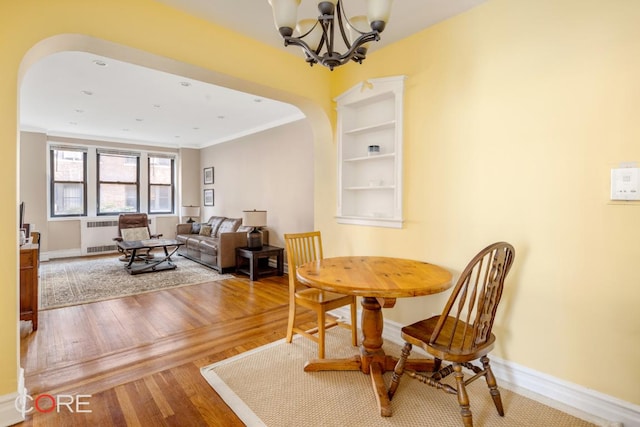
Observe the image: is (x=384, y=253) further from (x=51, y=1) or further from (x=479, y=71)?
(x=51, y=1)

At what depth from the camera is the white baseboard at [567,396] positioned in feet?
5.55

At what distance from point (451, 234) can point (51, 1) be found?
294 cm

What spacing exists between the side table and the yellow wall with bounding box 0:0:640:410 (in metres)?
2.80

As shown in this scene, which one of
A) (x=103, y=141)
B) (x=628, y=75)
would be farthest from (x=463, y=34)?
(x=103, y=141)

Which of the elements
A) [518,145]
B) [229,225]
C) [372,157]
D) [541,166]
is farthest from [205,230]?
[541,166]

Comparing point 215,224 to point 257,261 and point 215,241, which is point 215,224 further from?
point 257,261

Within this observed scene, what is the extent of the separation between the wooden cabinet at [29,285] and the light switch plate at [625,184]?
438 centimetres

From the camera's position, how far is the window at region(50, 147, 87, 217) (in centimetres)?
672

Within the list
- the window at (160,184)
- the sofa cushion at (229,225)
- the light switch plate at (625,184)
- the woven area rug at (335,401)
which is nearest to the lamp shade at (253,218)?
the sofa cushion at (229,225)

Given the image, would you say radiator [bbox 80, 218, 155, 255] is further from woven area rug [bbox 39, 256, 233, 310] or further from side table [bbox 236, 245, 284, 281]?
side table [bbox 236, 245, 284, 281]

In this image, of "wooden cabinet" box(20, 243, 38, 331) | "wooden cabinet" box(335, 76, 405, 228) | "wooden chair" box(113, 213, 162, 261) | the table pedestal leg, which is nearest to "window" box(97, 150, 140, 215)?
"wooden chair" box(113, 213, 162, 261)

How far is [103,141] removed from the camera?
7156 millimetres

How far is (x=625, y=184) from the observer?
1.66m

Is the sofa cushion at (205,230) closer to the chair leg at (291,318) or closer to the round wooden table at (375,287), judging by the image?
the chair leg at (291,318)
